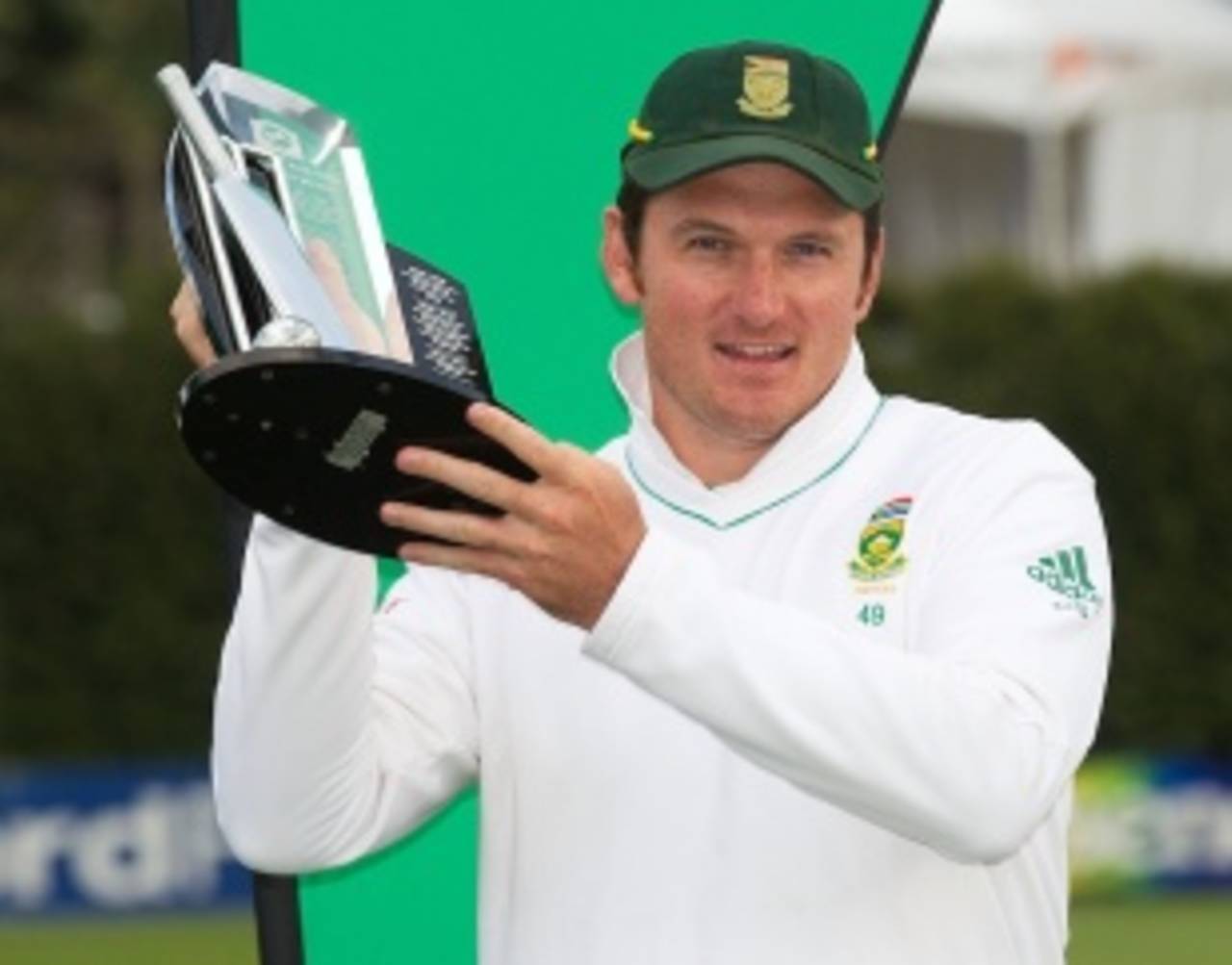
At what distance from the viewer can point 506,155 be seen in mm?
3602

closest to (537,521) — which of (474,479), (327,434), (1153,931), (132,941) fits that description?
(474,479)

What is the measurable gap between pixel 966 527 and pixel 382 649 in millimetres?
524

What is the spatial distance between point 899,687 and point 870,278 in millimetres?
469

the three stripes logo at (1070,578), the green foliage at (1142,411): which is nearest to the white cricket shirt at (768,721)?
the three stripes logo at (1070,578)

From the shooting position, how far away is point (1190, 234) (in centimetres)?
1880

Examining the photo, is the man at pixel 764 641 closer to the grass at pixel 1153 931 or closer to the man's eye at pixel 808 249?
the man's eye at pixel 808 249

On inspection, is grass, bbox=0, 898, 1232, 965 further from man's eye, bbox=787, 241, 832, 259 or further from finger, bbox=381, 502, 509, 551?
finger, bbox=381, 502, 509, 551

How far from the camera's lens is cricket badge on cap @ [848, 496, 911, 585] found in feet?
9.64

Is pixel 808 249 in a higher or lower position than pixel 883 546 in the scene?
higher

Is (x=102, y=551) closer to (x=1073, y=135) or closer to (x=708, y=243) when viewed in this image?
(x=1073, y=135)

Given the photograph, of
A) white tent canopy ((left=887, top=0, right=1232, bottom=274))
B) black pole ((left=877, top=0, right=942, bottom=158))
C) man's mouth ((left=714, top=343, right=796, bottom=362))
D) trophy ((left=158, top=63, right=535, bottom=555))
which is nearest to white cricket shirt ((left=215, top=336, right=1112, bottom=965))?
man's mouth ((left=714, top=343, right=796, bottom=362))

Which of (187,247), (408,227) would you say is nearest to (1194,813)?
(408,227)

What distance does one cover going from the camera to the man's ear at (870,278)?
118 inches

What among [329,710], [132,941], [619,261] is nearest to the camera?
[329,710]
